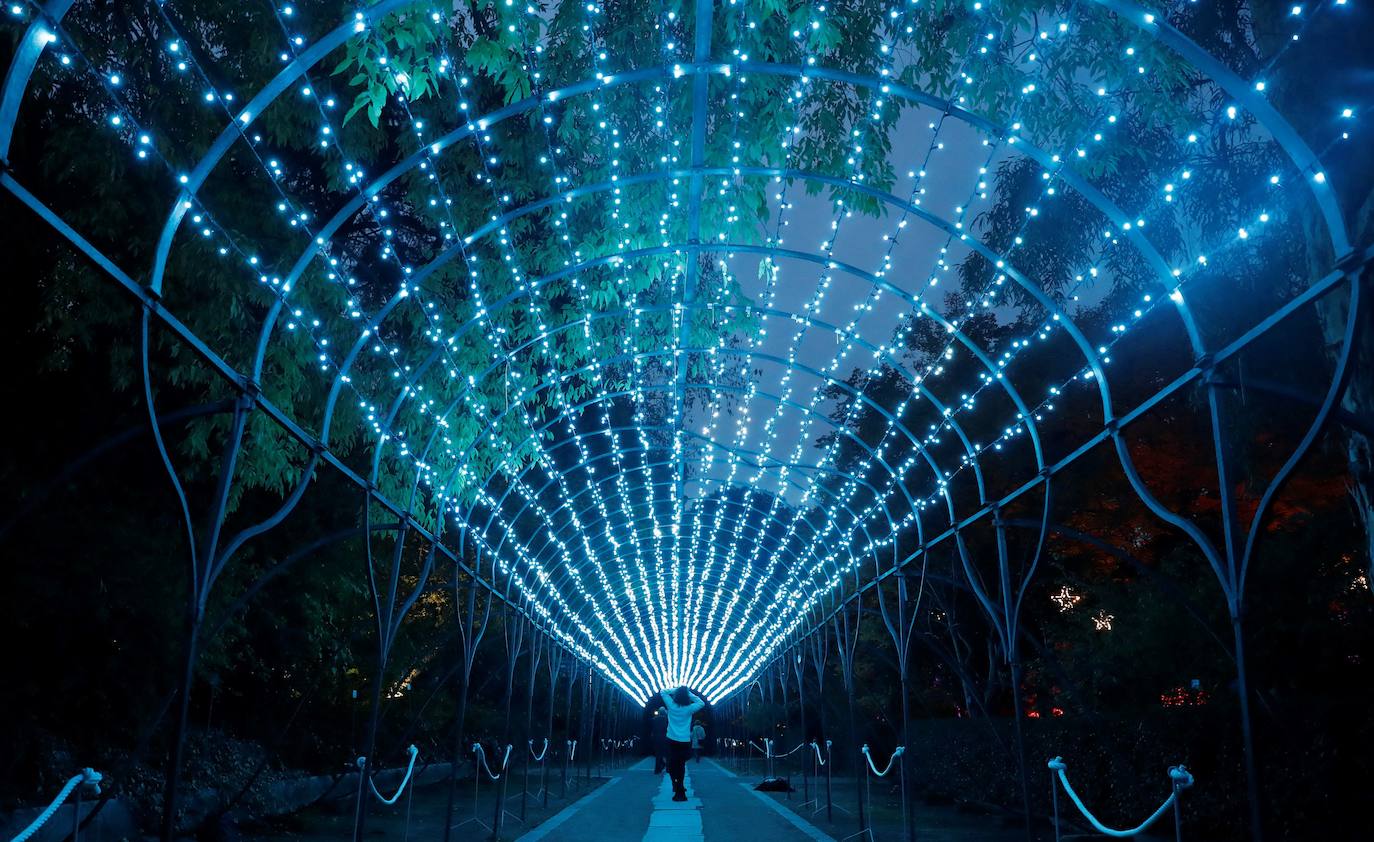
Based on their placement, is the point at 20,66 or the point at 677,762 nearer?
the point at 20,66

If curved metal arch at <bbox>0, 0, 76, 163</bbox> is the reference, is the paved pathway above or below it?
below

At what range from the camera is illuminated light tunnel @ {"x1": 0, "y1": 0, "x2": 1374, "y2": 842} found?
6.20 metres

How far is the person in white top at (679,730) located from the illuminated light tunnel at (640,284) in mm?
2693

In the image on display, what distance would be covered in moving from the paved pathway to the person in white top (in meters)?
0.50

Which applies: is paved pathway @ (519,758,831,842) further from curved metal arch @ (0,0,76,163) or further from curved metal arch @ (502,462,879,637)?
curved metal arch @ (0,0,76,163)

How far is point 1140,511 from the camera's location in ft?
67.3

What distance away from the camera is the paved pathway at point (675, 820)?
41.4 feet

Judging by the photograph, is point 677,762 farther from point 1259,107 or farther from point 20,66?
point 20,66

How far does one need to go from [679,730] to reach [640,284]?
10.2m

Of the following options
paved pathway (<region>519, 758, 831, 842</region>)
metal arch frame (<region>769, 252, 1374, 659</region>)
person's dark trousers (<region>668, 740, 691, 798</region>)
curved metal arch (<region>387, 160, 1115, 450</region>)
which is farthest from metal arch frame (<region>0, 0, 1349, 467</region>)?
person's dark trousers (<region>668, 740, 691, 798</region>)

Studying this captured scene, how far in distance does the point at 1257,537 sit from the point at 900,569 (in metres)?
7.32

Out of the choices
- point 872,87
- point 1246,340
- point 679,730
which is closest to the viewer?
point 1246,340

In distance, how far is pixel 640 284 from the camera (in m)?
10.1

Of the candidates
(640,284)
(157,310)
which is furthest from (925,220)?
(157,310)
